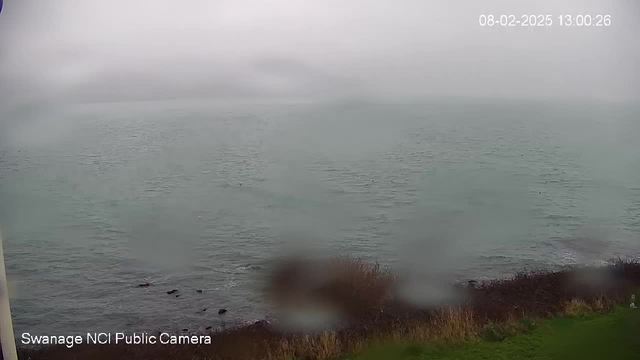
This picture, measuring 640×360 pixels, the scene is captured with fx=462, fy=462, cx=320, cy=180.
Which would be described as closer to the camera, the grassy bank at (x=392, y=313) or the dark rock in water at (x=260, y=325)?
the grassy bank at (x=392, y=313)

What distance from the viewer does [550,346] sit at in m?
2.74

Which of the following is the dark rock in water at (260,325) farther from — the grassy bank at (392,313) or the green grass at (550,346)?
the green grass at (550,346)

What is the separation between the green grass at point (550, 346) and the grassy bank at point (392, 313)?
0.05ft

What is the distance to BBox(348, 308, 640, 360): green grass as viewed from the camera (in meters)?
2.69

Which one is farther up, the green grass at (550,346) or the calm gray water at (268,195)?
the calm gray water at (268,195)

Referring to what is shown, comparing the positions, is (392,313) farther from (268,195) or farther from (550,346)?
(268,195)

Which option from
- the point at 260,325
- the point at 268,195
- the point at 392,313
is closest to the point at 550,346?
the point at 392,313

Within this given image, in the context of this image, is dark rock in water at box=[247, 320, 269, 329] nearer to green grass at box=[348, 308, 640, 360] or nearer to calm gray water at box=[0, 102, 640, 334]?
calm gray water at box=[0, 102, 640, 334]

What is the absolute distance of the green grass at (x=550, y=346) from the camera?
269 cm

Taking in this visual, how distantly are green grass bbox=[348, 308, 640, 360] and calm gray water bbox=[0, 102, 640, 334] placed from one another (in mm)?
502

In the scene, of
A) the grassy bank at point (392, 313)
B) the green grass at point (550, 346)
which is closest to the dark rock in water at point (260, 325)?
the grassy bank at point (392, 313)

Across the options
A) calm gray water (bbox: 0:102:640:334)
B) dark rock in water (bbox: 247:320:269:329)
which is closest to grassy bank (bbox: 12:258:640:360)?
dark rock in water (bbox: 247:320:269:329)

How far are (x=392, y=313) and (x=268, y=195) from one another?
1.08 m

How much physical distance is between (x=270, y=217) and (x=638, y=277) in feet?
8.20
